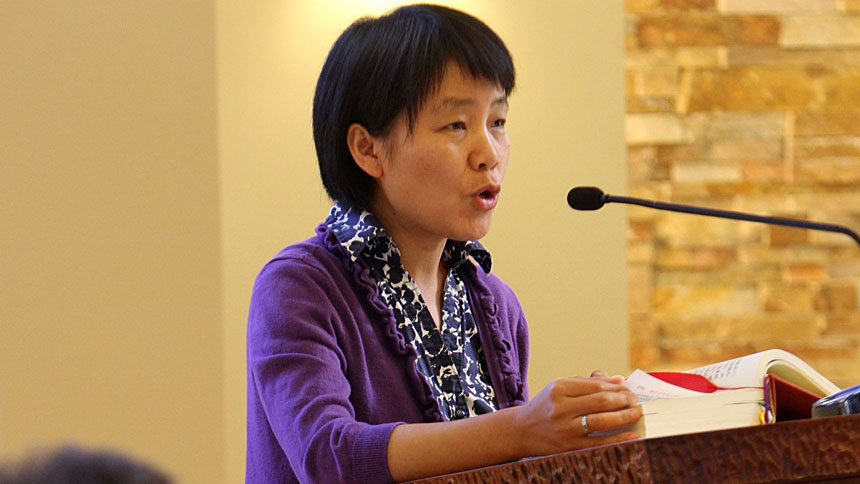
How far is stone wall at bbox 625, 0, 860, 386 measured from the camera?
3414 millimetres

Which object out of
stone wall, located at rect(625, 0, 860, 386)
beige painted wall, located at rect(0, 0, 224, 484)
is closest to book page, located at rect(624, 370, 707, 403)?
beige painted wall, located at rect(0, 0, 224, 484)

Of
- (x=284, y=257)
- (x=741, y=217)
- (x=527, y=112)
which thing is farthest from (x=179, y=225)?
(x=741, y=217)

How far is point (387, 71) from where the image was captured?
135cm

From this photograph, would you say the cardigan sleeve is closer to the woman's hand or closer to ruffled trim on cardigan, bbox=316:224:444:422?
ruffled trim on cardigan, bbox=316:224:444:422

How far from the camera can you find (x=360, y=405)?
4.05 feet

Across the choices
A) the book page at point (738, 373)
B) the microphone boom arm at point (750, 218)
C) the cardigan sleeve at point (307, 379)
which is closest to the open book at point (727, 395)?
the book page at point (738, 373)

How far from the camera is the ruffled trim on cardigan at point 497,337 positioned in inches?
55.8

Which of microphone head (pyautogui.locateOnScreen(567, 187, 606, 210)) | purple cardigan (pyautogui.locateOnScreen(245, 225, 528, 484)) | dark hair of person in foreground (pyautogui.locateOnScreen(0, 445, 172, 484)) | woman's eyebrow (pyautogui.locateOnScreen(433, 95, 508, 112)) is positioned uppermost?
woman's eyebrow (pyautogui.locateOnScreen(433, 95, 508, 112))

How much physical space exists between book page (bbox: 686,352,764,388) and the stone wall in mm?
2377

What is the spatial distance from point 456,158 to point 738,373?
1.50 feet

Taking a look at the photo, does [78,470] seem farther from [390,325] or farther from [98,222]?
[98,222]

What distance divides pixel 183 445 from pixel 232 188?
0.66 meters

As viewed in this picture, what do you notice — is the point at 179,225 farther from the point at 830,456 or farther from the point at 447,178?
the point at 830,456

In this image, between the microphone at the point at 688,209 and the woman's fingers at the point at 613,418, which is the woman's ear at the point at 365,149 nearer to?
the microphone at the point at 688,209
